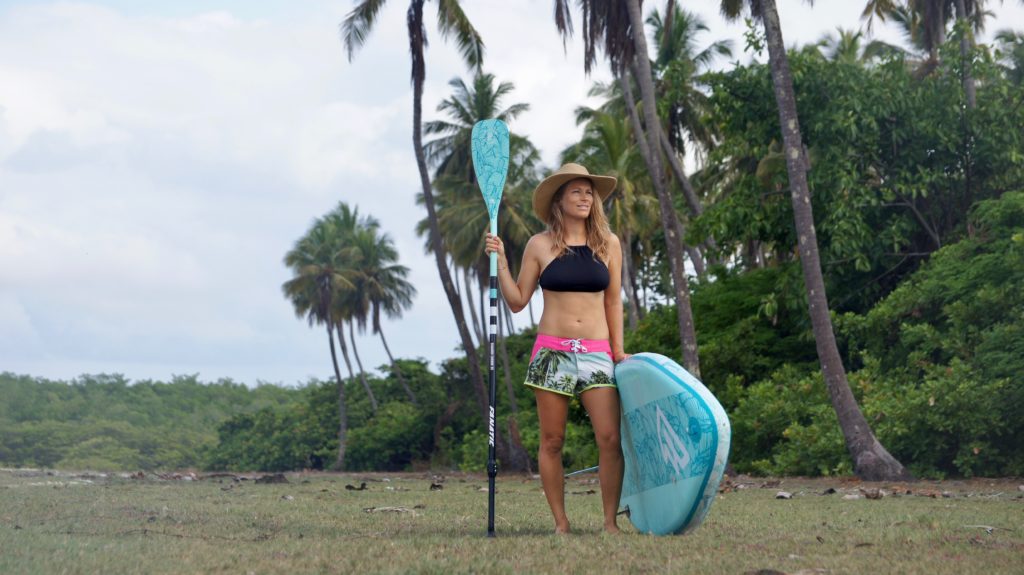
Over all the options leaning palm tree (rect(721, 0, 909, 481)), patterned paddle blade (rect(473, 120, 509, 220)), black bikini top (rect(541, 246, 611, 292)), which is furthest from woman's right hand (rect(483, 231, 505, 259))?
leaning palm tree (rect(721, 0, 909, 481))

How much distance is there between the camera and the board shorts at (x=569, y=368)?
588 centimetres

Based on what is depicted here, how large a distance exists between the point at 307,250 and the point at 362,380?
6737 mm

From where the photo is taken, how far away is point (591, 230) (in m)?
6.16

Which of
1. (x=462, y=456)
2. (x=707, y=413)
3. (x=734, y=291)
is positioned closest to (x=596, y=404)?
(x=707, y=413)

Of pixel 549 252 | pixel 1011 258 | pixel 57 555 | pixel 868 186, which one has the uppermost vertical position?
pixel 868 186

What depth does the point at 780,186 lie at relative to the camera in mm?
22344

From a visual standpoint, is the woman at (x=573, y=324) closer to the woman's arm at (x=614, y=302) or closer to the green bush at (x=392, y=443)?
the woman's arm at (x=614, y=302)

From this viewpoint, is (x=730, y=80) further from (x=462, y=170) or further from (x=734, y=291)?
(x=462, y=170)

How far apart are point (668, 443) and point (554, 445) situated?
64cm

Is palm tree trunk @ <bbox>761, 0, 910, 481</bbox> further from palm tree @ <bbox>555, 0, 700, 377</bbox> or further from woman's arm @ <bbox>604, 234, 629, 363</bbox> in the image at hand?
woman's arm @ <bbox>604, 234, 629, 363</bbox>

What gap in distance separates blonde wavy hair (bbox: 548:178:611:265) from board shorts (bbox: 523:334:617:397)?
0.50 m

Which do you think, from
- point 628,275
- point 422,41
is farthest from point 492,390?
point 628,275

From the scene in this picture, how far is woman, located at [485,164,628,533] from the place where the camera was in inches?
233

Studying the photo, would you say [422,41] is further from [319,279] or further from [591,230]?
[319,279]
